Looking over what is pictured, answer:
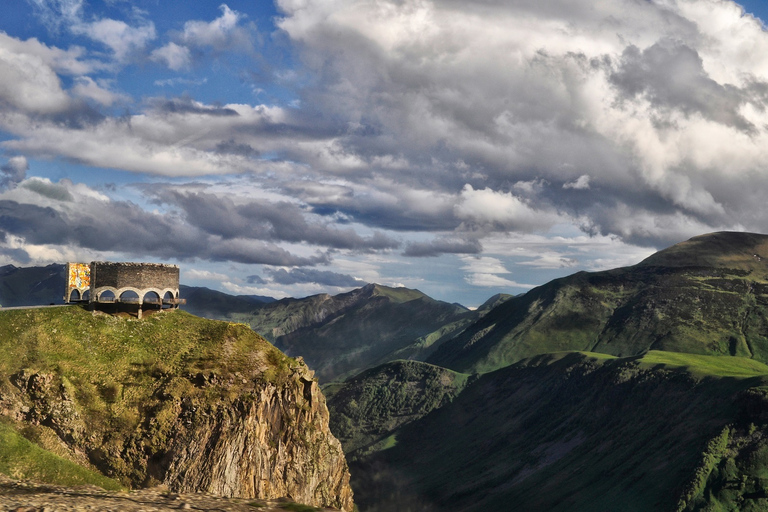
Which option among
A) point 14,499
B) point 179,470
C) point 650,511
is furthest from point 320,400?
point 650,511

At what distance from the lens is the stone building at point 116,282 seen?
105 m

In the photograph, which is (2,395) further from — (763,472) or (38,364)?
(763,472)

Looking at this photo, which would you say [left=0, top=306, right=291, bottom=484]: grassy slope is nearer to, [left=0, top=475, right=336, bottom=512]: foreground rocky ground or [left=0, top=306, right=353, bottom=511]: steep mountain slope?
[left=0, top=306, right=353, bottom=511]: steep mountain slope

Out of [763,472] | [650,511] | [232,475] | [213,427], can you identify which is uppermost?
[213,427]

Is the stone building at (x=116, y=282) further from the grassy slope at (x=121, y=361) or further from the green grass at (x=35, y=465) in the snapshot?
the green grass at (x=35, y=465)

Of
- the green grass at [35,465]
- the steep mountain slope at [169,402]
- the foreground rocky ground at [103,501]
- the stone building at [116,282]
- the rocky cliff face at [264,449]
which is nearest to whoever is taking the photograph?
the foreground rocky ground at [103,501]

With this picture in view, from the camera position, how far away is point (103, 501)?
52438 mm

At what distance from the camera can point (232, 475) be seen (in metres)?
91.6

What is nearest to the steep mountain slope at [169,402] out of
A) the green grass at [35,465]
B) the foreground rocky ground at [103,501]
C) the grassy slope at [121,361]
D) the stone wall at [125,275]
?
the grassy slope at [121,361]

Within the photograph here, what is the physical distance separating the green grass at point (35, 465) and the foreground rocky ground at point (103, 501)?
844 cm

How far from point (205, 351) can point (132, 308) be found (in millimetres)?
15626

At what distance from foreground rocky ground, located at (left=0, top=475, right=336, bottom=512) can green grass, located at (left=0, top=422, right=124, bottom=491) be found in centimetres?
844

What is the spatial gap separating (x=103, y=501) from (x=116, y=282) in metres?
58.9

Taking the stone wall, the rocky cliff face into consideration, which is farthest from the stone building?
the rocky cliff face
